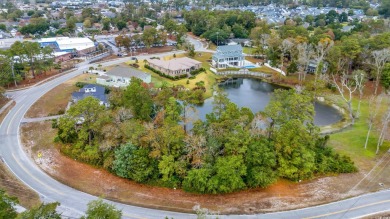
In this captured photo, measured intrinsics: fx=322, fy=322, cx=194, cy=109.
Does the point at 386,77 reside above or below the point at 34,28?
below

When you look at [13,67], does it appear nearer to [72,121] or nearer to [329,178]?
[72,121]

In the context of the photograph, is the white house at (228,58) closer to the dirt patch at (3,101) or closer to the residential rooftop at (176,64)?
the residential rooftop at (176,64)

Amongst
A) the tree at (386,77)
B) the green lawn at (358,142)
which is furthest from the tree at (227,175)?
the tree at (386,77)

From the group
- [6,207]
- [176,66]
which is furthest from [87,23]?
[6,207]

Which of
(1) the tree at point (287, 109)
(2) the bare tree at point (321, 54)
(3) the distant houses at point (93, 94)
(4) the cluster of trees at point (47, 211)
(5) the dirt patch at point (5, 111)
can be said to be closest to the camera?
(4) the cluster of trees at point (47, 211)

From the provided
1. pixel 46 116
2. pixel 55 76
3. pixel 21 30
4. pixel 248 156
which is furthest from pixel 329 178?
pixel 21 30

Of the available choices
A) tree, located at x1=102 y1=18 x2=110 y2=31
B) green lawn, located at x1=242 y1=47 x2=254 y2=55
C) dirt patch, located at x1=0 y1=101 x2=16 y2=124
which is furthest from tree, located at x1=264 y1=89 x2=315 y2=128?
tree, located at x1=102 y1=18 x2=110 y2=31

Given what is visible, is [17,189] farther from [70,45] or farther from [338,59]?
[70,45]
